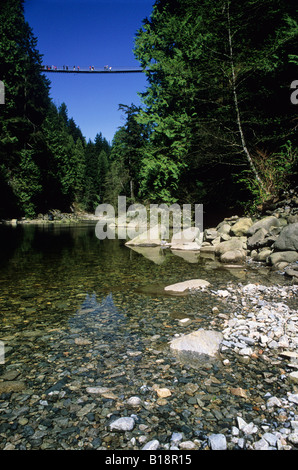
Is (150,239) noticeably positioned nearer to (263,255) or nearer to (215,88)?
(263,255)

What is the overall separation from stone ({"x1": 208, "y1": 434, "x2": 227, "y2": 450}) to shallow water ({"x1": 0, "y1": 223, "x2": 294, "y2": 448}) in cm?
20

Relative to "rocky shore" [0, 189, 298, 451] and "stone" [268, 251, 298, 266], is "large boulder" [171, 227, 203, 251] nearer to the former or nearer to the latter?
"stone" [268, 251, 298, 266]

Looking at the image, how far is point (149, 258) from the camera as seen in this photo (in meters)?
11.5

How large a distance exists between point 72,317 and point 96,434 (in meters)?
2.94

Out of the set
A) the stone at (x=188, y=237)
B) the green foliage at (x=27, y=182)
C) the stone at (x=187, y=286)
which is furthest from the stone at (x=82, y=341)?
the green foliage at (x=27, y=182)

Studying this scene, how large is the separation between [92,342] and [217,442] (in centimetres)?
236

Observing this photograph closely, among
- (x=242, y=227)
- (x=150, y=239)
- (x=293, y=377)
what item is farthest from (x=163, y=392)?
(x=150, y=239)

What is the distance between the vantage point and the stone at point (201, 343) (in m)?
3.62

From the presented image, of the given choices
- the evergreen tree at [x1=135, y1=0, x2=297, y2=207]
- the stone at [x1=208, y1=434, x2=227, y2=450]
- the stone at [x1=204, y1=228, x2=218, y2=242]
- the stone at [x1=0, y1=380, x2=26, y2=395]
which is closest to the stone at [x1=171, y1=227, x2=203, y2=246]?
the stone at [x1=204, y1=228, x2=218, y2=242]

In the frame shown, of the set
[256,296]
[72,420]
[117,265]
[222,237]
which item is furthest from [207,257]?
[72,420]

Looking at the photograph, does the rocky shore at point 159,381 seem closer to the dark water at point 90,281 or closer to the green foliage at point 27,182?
the dark water at point 90,281

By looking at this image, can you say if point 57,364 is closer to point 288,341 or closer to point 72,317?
point 72,317

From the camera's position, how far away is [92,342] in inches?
160

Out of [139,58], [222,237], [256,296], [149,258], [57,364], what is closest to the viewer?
[57,364]
